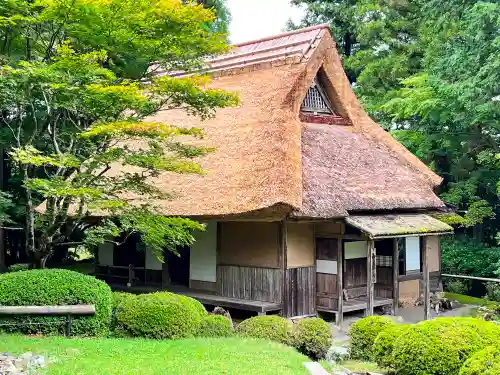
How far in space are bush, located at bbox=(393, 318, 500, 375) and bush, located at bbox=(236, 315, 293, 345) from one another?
2365 mm

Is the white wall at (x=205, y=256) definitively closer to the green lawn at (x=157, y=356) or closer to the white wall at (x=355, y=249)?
the white wall at (x=355, y=249)

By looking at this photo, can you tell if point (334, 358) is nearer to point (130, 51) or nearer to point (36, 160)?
point (36, 160)

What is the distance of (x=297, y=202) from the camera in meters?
12.0

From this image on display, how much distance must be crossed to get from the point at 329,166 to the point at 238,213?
3633mm

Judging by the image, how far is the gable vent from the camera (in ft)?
54.7

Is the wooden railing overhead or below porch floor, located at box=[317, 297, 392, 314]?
overhead

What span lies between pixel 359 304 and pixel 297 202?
3925mm

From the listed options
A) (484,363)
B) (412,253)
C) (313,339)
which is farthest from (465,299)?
(484,363)

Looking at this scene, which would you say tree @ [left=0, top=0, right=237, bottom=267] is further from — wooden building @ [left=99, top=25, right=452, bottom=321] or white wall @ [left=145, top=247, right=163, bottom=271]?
white wall @ [left=145, top=247, right=163, bottom=271]

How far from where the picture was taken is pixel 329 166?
14789 millimetres

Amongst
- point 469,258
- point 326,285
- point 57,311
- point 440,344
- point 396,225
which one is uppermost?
point 396,225

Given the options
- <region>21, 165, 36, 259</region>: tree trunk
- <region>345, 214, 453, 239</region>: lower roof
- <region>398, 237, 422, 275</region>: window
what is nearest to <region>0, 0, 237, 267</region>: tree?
<region>21, 165, 36, 259</region>: tree trunk

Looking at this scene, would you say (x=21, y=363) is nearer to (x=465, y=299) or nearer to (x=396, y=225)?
(x=396, y=225)

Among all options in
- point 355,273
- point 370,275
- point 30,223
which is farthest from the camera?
point 355,273
